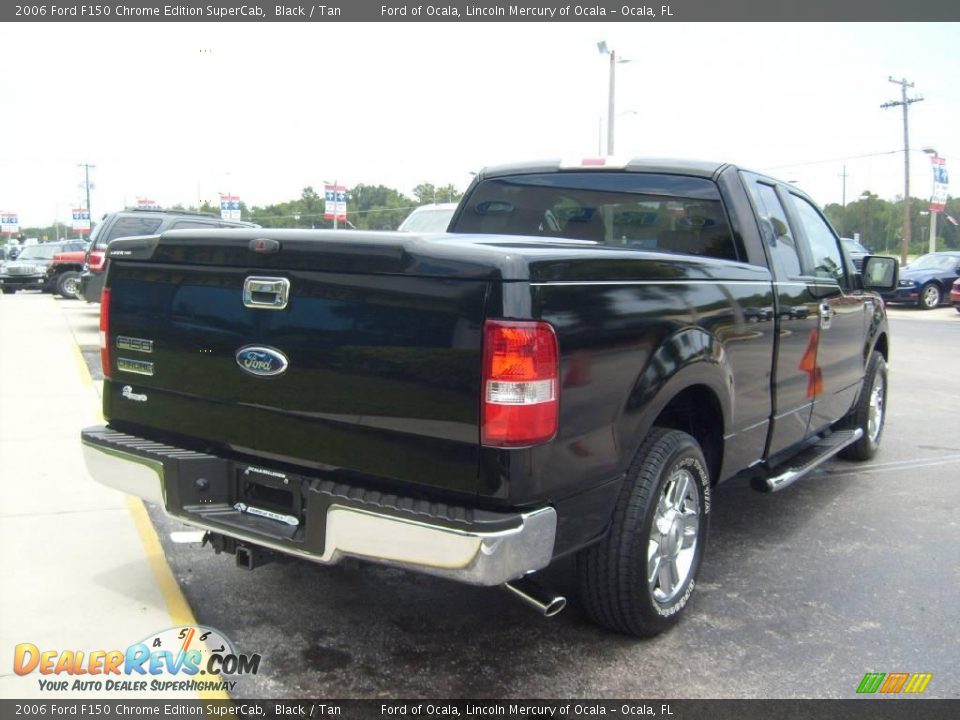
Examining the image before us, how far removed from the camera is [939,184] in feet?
120

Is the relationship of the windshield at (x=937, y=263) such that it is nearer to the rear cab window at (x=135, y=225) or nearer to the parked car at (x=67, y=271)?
the rear cab window at (x=135, y=225)

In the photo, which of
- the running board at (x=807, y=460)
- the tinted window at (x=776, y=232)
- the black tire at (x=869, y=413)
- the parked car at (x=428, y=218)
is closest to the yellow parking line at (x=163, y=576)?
the running board at (x=807, y=460)

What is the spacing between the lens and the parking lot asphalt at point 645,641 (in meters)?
3.03

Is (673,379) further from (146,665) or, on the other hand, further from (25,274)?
(25,274)

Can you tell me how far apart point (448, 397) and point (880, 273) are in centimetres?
405

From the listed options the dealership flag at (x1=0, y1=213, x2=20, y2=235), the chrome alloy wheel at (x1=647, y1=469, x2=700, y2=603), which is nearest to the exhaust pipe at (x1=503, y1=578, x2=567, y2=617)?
the chrome alloy wheel at (x1=647, y1=469, x2=700, y2=603)

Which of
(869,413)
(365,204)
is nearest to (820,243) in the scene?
(869,413)

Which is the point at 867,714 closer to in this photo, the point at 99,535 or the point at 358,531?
the point at 358,531

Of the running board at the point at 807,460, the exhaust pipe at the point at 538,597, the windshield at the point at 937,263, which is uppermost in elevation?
the windshield at the point at 937,263

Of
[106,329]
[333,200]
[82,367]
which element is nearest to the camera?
[106,329]

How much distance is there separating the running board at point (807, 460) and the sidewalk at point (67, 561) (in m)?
2.75

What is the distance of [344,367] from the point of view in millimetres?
2762

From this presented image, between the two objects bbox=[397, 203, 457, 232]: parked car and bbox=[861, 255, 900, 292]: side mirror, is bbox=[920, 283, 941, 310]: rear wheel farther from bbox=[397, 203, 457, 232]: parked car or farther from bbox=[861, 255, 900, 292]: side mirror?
bbox=[861, 255, 900, 292]: side mirror

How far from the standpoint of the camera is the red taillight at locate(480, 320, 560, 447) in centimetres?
251
